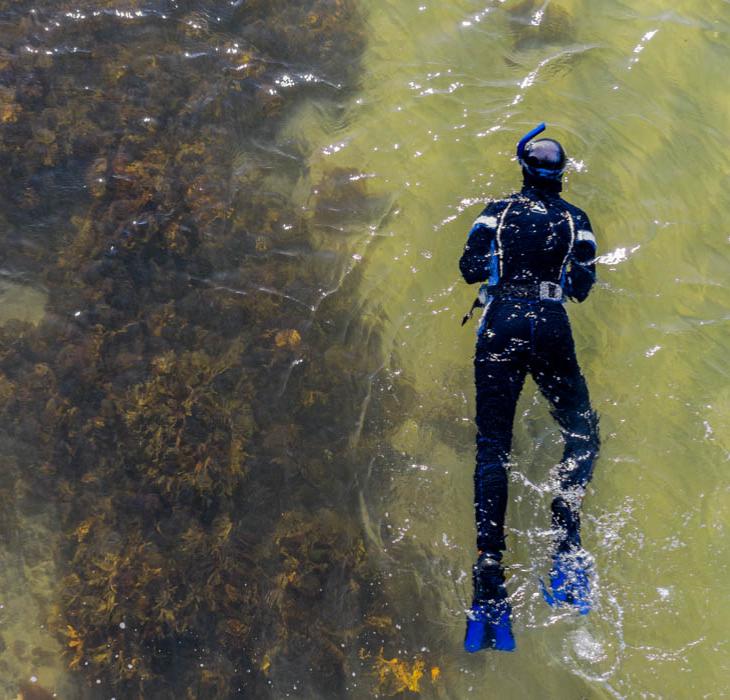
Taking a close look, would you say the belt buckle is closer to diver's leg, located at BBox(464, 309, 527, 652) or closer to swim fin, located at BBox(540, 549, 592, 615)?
diver's leg, located at BBox(464, 309, 527, 652)

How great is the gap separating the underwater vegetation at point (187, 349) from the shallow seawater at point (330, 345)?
3cm

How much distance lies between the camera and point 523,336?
18.0 feet

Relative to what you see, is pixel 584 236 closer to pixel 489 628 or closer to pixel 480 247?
pixel 480 247

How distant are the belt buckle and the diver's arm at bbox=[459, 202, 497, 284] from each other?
1.82ft

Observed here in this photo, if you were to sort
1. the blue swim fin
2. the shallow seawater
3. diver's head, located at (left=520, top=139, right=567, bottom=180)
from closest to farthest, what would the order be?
1. the blue swim fin
2. diver's head, located at (left=520, top=139, right=567, bottom=180)
3. the shallow seawater

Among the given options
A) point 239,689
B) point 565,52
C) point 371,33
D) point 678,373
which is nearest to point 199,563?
point 239,689

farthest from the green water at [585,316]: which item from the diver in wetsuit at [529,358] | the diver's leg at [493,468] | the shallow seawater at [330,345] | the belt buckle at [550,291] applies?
the belt buckle at [550,291]

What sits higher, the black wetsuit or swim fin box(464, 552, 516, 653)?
the black wetsuit

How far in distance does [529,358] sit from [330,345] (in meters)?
2.33

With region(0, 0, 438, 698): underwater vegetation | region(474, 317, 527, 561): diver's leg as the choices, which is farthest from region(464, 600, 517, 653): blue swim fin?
region(0, 0, 438, 698): underwater vegetation

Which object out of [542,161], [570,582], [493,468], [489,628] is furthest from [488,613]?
[542,161]

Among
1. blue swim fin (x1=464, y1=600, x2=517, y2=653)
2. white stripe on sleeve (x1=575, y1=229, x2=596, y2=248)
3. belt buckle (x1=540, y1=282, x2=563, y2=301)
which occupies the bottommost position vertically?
blue swim fin (x1=464, y1=600, x2=517, y2=653)

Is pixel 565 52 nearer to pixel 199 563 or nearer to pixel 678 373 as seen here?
pixel 678 373

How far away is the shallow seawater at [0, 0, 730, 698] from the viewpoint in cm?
602
